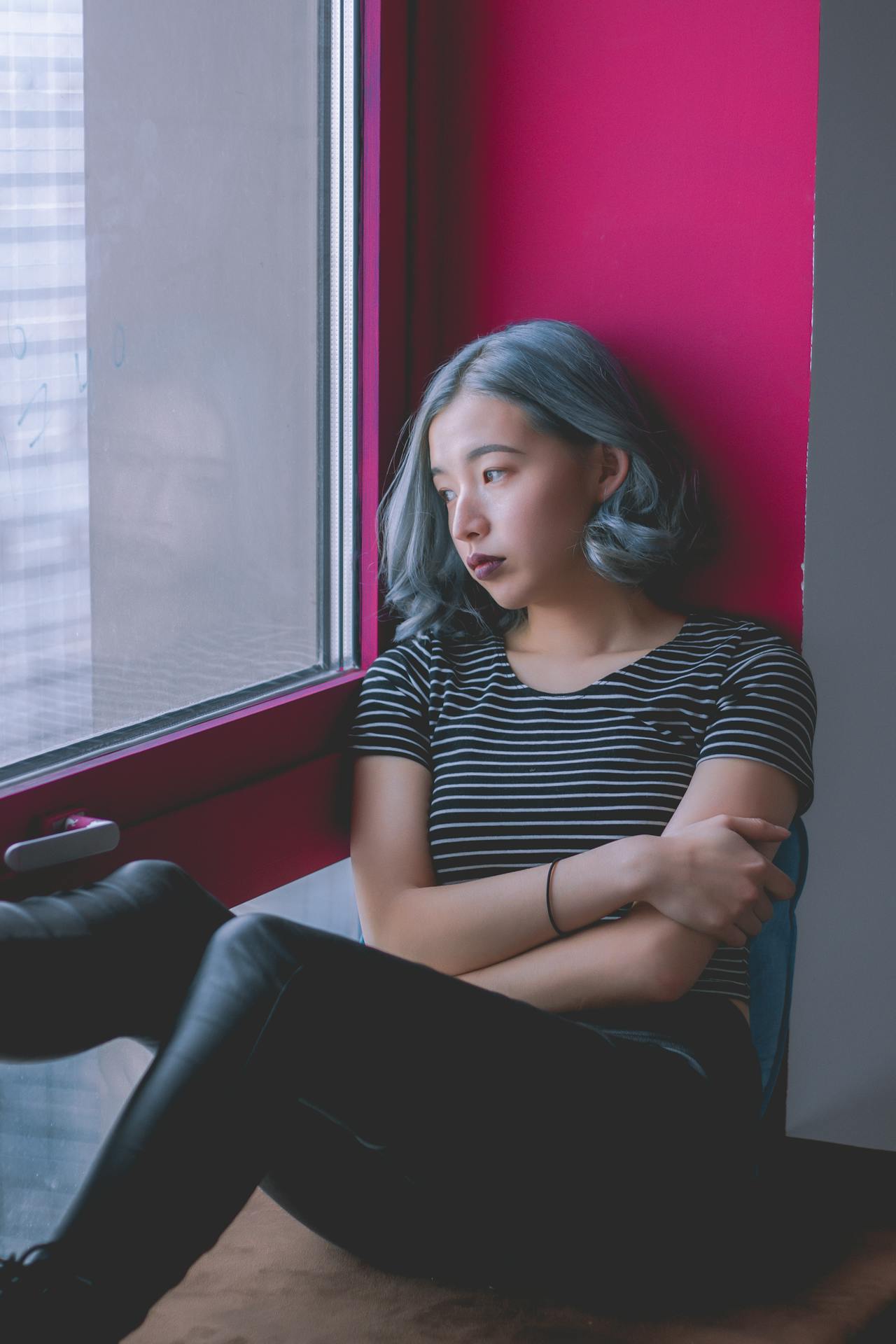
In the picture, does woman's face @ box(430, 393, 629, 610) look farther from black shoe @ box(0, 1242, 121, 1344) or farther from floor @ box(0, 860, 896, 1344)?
black shoe @ box(0, 1242, 121, 1344)

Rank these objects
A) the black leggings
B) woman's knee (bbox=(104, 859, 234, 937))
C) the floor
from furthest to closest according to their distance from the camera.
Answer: the floor < woman's knee (bbox=(104, 859, 234, 937)) < the black leggings

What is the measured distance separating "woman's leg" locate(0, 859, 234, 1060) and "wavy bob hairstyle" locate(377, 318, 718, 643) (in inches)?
Result: 23.0

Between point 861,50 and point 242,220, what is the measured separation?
0.74 metres

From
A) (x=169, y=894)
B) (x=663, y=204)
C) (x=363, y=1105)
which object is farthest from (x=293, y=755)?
(x=663, y=204)

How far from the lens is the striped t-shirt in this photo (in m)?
1.39

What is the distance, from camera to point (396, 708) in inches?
59.9

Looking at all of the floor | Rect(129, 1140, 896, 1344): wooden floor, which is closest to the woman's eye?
the floor

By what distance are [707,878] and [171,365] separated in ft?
2.47

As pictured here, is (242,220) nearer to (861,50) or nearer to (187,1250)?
(861,50)

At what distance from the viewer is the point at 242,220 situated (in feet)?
4.75

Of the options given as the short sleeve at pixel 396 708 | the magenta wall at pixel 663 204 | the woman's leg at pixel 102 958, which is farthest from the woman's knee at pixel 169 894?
the magenta wall at pixel 663 204

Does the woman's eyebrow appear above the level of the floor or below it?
above

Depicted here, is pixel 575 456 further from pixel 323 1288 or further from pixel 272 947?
pixel 323 1288

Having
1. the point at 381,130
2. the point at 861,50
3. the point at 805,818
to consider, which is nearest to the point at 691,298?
the point at 861,50
